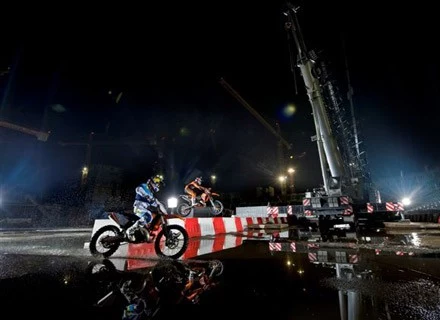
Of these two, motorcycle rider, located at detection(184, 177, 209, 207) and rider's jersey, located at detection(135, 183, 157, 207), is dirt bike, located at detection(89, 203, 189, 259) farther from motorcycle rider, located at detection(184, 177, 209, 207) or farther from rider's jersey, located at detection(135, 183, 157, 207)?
motorcycle rider, located at detection(184, 177, 209, 207)

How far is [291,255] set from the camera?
16.8 ft

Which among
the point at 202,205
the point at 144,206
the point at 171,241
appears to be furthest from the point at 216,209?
the point at 171,241

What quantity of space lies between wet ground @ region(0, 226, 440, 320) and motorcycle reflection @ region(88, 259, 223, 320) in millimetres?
35

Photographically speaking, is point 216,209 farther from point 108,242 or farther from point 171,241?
point 108,242

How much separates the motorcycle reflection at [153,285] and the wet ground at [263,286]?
35 millimetres

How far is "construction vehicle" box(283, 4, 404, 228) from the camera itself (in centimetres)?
907

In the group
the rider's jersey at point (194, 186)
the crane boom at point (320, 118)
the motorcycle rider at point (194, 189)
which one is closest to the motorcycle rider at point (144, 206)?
the motorcycle rider at point (194, 189)

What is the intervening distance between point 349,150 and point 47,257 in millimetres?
12108

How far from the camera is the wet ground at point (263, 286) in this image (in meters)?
2.28

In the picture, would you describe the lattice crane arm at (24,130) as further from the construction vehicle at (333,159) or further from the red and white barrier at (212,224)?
the construction vehicle at (333,159)

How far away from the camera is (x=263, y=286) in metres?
3.10

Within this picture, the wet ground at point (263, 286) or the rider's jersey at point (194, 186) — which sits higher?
the rider's jersey at point (194, 186)

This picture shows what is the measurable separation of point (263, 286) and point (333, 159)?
320 inches

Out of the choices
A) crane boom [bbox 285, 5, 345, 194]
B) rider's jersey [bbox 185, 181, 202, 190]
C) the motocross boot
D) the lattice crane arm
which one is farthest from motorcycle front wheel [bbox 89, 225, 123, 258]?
the lattice crane arm
